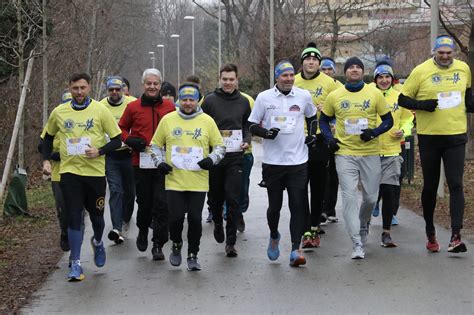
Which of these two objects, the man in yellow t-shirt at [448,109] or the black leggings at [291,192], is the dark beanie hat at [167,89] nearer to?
the black leggings at [291,192]

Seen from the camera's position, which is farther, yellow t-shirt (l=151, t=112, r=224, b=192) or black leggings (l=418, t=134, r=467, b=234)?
black leggings (l=418, t=134, r=467, b=234)

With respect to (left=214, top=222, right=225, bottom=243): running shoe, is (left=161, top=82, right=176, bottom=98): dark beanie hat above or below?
above

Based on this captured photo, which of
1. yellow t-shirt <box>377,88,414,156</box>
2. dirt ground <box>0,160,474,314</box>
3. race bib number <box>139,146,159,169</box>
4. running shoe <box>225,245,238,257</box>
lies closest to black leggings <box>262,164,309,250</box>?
running shoe <box>225,245,238,257</box>

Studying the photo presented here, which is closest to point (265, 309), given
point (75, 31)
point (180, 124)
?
point (180, 124)

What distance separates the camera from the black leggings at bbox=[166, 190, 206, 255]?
30.7ft

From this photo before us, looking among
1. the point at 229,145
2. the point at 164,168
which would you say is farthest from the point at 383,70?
the point at 164,168

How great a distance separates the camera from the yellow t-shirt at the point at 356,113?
9.88 metres

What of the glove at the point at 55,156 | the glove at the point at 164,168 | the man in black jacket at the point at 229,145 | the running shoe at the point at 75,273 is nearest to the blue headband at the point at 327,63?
the man in black jacket at the point at 229,145

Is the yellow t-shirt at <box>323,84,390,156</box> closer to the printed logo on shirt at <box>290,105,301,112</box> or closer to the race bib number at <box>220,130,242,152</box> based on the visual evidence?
the printed logo on shirt at <box>290,105,301,112</box>

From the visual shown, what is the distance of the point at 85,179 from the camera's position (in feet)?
30.2

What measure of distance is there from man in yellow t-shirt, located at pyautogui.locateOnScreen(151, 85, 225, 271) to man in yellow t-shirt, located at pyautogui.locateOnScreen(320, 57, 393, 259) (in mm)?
1355

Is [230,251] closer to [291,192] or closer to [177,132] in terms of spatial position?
[291,192]

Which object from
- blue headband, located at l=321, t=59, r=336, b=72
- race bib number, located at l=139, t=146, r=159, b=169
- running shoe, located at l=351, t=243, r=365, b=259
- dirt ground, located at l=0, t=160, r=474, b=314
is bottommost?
dirt ground, located at l=0, t=160, r=474, b=314

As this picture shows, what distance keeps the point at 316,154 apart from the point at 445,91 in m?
1.71
